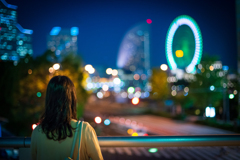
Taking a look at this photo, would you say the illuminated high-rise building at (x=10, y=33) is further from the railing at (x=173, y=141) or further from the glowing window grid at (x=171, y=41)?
the railing at (x=173, y=141)

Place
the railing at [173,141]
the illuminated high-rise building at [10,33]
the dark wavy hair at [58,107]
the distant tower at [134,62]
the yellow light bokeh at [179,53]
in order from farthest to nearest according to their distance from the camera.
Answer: the distant tower at [134,62]
the illuminated high-rise building at [10,33]
the yellow light bokeh at [179,53]
the railing at [173,141]
the dark wavy hair at [58,107]

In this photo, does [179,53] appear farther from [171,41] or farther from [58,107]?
[58,107]

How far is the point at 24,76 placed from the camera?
22.6 metres

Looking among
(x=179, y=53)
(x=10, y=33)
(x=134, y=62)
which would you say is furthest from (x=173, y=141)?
(x=134, y=62)

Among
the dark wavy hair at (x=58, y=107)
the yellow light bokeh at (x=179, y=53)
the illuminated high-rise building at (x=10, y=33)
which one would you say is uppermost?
the illuminated high-rise building at (x=10, y=33)

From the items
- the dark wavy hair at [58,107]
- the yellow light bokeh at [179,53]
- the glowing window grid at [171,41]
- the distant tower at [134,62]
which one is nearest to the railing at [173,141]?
the dark wavy hair at [58,107]

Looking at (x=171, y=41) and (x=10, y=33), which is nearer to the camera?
(x=171, y=41)

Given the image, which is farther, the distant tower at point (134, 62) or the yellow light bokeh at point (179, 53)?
the distant tower at point (134, 62)

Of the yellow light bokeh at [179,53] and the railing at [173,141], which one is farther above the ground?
the yellow light bokeh at [179,53]

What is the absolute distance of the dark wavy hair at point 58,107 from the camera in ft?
5.78

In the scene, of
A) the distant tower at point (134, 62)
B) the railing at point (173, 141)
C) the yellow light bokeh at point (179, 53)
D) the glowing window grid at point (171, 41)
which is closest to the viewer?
the railing at point (173, 141)

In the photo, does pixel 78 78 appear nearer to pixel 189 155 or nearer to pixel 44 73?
pixel 44 73

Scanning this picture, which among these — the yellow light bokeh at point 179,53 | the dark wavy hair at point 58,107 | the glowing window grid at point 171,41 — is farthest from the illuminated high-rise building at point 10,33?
the dark wavy hair at point 58,107

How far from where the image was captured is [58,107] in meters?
1.82
